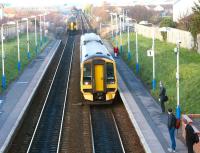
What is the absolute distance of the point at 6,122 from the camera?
2386 centimetres

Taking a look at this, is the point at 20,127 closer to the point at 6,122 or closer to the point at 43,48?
the point at 6,122

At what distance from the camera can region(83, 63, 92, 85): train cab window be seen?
91.3 ft

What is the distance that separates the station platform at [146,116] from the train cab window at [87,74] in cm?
242

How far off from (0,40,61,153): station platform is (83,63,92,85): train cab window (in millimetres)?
3577

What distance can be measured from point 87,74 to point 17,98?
5061 millimetres

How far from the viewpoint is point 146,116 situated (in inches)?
979

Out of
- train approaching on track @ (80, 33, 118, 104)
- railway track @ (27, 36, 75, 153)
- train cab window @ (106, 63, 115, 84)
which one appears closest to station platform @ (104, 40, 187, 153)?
train approaching on track @ (80, 33, 118, 104)

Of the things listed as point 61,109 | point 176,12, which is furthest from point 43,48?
point 61,109

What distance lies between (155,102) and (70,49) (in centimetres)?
3824

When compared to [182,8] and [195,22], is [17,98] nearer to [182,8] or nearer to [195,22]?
[195,22]

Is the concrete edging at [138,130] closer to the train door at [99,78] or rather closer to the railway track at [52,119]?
the train door at [99,78]

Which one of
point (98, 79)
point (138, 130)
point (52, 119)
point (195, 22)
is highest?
point (195, 22)

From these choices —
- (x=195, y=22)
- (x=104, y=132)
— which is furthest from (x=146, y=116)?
(x=195, y=22)

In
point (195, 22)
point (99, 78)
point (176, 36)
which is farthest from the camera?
point (176, 36)
